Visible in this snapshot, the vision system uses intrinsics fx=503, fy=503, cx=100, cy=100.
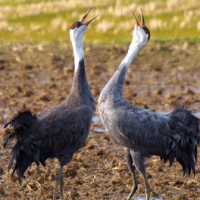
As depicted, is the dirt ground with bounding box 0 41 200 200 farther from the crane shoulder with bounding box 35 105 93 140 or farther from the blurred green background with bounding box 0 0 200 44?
the blurred green background with bounding box 0 0 200 44

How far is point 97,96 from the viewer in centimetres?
1145

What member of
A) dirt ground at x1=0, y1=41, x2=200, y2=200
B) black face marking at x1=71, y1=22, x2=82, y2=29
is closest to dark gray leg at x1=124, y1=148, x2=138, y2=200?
dirt ground at x1=0, y1=41, x2=200, y2=200

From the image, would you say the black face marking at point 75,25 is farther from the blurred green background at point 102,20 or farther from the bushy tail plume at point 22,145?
the blurred green background at point 102,20

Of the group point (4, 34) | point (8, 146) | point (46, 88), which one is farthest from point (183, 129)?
point (4, 34)

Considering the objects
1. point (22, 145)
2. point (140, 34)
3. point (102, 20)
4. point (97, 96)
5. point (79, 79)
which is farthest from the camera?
point (102, 20)

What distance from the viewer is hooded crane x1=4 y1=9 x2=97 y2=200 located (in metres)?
6.09

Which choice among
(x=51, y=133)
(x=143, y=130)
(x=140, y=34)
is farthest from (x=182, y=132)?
(x=51, y=133)

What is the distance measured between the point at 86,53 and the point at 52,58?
117 centimetres

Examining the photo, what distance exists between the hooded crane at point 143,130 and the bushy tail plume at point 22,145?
0.92 meters

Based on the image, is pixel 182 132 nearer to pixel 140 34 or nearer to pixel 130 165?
pixel 130 165

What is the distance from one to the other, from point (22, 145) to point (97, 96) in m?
5.48

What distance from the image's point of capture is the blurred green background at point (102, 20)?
910 inches

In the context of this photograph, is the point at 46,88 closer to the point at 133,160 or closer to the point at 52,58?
the point at 52,58

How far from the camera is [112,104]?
623 cm
